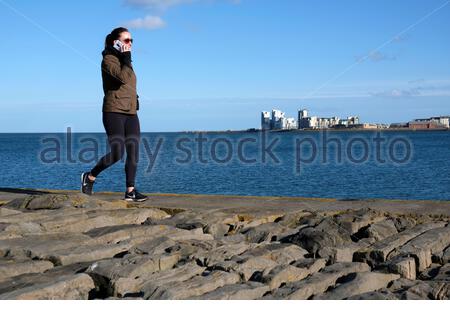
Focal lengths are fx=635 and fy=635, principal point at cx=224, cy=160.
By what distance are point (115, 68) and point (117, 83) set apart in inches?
7.1

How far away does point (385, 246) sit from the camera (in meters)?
4.82

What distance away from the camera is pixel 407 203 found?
7.06 m

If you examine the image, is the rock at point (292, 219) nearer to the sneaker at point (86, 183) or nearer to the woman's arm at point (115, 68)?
the woman's arm at point (115, 68)

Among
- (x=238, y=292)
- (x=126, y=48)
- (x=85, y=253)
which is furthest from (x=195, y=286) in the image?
(x=126, y=48)

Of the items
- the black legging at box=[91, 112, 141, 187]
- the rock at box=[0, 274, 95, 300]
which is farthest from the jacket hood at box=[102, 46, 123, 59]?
the rock at box=[0, 274, 95, 300]

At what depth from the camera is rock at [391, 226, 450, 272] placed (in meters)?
4.57

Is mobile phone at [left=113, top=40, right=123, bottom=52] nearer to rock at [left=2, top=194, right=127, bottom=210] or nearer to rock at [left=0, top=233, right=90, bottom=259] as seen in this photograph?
rock at [left=2, top=194, right=127, bottom=210]

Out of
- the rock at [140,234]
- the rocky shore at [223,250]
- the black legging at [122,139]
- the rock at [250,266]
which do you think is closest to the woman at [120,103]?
the black legging at [122,139]

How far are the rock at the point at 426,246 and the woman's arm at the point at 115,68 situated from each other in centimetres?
375

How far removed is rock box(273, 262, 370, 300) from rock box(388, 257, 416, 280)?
0.19m

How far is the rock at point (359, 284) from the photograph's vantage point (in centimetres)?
360

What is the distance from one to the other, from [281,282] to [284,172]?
3267cm
